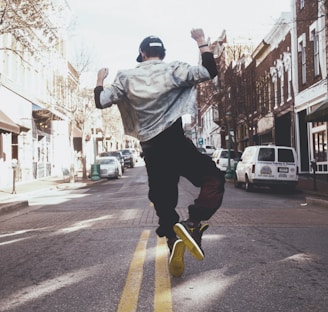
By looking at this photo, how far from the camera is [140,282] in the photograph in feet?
12.7

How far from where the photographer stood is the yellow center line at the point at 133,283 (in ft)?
10.7

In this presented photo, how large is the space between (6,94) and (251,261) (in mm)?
20803

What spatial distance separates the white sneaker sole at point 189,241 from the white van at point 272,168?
1334 cm

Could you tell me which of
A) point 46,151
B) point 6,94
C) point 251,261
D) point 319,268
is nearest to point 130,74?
point 251,261

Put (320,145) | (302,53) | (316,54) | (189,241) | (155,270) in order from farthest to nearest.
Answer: (302,53) → (320,145) → (316,54) → (155,270) → (189,241)

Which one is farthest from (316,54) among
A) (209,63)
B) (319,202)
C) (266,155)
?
(209,63)

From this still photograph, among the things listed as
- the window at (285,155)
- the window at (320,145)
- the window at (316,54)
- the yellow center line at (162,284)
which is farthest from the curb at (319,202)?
the window at (316,54)

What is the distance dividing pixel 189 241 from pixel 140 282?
628 mm

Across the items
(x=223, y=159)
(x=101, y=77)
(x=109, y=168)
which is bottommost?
(x=109, y=168)

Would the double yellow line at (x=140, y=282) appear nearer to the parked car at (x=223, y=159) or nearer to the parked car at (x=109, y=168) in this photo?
the parked car at (x=223, y=159)

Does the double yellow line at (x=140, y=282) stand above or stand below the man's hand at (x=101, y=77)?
below

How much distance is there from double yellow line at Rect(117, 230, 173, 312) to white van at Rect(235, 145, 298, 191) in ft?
38.8

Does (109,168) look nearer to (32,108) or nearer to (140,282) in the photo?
(32,108)

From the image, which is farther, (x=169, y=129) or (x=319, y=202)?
(x=319, y=202)
